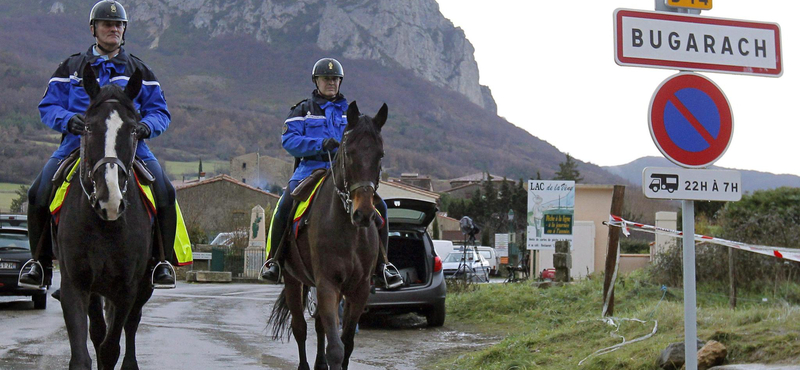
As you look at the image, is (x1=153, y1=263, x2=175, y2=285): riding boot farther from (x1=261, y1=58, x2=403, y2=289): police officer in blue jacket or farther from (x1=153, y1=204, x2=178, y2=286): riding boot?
(x1=261, y1=58, x2=403, y2=289): police officer in blue jacket

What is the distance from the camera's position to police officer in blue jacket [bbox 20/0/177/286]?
683 cm

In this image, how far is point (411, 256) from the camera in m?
15.4

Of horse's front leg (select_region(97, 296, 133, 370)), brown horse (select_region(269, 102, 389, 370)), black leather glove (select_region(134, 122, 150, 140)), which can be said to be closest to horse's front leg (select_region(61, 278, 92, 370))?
horse's front leg (select_region(97, 296, 133, 370))

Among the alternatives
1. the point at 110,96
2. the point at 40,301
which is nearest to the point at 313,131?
the point at 110,96

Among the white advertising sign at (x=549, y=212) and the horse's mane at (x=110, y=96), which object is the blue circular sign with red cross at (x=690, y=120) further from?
the white advertising sign at (x=549, y=212)

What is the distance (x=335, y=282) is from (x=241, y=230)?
130 ft

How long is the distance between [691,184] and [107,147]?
3929 mm

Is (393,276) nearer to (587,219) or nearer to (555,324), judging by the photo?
(555,324)

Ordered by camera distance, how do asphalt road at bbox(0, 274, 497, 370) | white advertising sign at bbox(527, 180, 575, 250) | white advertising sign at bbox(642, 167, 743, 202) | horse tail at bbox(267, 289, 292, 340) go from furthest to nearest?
white advertising sign at bbox(527, 180, 575, 250), horse tail at bbox(267, 289, 292, 340), asphalt road at bbox(0, 274, 497, 370), white advertising sign at bbox(642, 167, 743, 202)

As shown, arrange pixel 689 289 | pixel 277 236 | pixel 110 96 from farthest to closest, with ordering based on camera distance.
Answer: pixel 277 236, pixel 110 96, pixel 689 289

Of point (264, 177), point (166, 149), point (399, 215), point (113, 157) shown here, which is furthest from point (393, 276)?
point (166, 149)

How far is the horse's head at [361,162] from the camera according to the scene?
7.11 m

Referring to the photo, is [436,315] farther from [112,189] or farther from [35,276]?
[112,189]

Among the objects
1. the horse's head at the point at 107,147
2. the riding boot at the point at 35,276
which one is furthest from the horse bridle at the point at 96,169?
the riding boot at the point at 35,276
